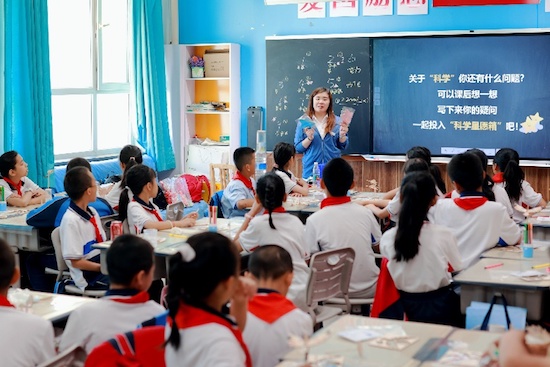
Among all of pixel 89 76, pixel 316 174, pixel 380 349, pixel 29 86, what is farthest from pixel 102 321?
pixel 89 76

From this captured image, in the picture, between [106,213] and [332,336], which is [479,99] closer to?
[106,213]

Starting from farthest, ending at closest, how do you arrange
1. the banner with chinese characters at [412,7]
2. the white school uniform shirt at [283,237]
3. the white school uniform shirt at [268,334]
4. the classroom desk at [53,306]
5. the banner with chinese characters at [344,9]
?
the banner with chinese characters at [344,9], the banner with chinese characters at [412,7], the white school uniform shirt at [283,237], the classroom desk at [53,306], the white school uniform shirt at [268,334]

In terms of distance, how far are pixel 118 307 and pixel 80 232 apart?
6.17ft

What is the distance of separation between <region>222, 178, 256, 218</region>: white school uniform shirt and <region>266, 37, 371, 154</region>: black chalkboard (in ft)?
9.41

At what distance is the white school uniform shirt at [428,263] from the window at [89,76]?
525 cm

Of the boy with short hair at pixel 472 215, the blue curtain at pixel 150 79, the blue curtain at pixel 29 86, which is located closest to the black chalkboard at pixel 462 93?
the blue curtain at pixel 150 79

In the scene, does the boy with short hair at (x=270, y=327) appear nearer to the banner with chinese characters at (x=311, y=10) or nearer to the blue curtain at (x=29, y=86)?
the blue curtain at (x=29, y=86)

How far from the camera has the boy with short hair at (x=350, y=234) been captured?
4.62 metres

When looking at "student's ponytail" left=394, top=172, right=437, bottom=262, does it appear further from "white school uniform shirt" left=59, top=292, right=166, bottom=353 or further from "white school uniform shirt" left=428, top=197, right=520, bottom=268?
"white school uniform shirt" left=59, top=292, right=166, bottom=353

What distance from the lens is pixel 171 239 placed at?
4988mm

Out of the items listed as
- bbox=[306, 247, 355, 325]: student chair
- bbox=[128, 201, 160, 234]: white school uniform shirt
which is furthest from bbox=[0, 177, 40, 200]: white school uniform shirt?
bbox=[306, 247, 355, 325]: student chair

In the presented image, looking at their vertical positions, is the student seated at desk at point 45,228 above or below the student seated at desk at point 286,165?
below

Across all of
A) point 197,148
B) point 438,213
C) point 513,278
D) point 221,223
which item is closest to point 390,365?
point 513,278

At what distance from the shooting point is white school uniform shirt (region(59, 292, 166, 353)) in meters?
3.00
